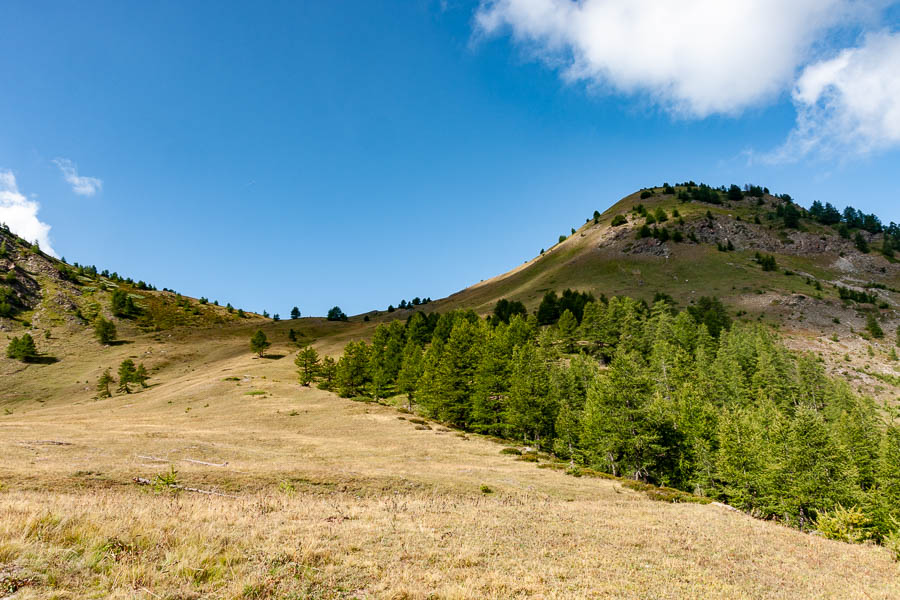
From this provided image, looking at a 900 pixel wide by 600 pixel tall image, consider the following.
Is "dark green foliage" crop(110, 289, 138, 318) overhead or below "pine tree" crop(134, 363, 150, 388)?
overhead

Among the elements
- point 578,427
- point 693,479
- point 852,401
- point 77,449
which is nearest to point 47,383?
point 77,449

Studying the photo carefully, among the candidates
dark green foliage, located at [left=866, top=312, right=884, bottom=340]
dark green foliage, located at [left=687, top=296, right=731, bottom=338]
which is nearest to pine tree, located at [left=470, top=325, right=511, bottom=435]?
dark green foliage, located at [left=687, top=296, right=731, bottom=338]

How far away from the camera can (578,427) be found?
177 feet

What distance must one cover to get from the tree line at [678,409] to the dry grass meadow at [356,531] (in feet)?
47.2

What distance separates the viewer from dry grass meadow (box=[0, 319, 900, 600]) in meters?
8.63

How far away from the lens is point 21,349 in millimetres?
106750

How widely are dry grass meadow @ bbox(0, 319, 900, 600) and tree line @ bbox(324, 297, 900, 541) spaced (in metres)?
14.4

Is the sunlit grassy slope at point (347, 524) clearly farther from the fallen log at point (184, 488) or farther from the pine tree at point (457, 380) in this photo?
the pine tree at point (457, 380)

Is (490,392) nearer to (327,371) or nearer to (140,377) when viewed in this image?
(327,371)

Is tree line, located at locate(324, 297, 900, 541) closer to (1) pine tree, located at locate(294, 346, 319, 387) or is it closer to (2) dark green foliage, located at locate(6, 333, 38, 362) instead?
(1) pine tree, located at locate(294, 346, 319, 387)

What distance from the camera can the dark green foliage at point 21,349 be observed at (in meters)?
107

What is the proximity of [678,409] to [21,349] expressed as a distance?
152 meters

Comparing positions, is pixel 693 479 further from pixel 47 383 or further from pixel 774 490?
pixel 47 383

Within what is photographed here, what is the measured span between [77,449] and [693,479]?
58682mm
